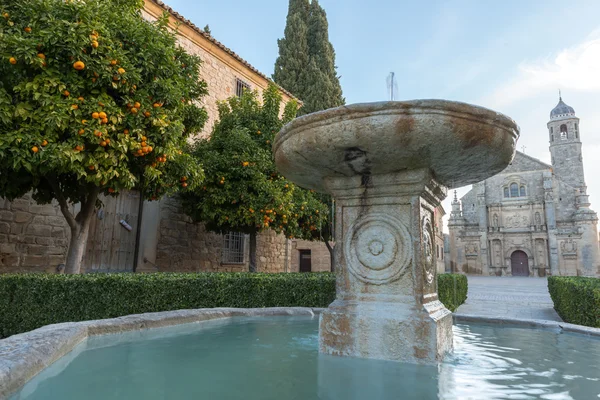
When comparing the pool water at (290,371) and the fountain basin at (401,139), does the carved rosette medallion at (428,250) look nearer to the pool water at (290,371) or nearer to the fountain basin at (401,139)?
the fountain basin at (401,139)

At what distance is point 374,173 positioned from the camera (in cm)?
308

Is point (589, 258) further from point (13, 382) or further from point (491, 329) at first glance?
point (13, 382)

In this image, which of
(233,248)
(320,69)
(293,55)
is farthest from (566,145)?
(233,248)

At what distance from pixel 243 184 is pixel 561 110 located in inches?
1787

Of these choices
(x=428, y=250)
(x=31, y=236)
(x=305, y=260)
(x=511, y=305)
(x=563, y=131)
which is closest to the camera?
(x=428, y=250)

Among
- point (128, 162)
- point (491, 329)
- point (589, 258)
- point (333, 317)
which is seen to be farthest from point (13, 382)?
point (589, 258)

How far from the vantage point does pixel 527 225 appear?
35500 mm

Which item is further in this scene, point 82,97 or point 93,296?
point 82,97

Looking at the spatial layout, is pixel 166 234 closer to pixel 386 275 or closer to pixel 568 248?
pixel 386 275

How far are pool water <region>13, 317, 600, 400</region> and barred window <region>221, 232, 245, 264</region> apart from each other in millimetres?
9080

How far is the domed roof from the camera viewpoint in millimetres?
40797

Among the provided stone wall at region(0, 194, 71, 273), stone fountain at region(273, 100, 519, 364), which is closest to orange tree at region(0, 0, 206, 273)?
stone wall at region(0, 194, 71, 273)

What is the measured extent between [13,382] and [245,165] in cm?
724

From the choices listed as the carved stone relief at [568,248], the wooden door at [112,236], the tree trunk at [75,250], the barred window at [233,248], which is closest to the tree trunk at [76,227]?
the tree trunk at [75,250]
